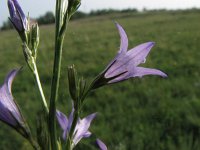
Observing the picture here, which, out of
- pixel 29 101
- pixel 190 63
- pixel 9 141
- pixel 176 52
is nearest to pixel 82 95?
pixel 9 141

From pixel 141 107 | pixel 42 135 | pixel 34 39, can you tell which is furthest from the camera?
pixel 141 107

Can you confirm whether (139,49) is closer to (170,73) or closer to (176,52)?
(170,73)

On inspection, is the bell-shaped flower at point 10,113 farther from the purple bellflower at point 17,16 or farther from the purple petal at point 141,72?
the purple petal at point 141,72

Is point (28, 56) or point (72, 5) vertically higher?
point (72, 5)

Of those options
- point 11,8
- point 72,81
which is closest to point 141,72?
point 72,81

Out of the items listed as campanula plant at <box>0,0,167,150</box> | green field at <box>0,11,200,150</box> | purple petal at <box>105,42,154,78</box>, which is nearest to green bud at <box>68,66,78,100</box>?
campanula plant at <box>0,0,167,150</box>

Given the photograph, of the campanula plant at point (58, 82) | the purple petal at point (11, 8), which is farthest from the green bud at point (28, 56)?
the purple petal at point (11, 8)

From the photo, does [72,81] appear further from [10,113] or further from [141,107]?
A: [141,107]
